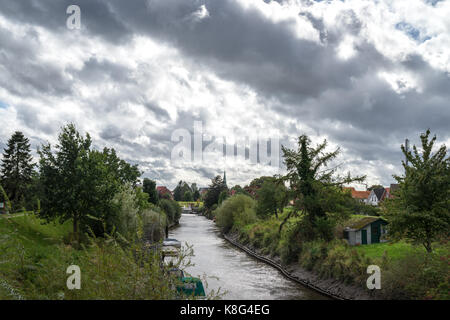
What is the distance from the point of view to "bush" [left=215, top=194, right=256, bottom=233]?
55.6 metres

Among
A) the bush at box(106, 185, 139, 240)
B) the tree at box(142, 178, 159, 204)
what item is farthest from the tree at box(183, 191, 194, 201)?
the bush at box(106, 185, 139, 240)

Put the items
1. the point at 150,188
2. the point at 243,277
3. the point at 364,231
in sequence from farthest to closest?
the point at 150,188, the point at 364,231, the point at 243,277

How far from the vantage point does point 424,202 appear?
17125mm

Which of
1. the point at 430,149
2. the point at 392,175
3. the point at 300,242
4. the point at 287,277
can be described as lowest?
the point at 287,277

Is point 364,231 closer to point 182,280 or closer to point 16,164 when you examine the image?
point 182,280

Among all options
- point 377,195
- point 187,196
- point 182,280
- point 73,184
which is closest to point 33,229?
point 182,280

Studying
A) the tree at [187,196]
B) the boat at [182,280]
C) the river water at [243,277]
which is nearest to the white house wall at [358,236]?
the river water at [243,277]

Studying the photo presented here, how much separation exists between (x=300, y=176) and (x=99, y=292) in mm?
25202

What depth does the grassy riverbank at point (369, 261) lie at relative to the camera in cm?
1516

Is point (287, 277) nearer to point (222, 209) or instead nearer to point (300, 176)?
point (300, 176)

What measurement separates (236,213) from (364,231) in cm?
2776

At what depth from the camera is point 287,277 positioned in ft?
92.0

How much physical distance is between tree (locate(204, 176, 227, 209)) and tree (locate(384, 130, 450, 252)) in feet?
298
